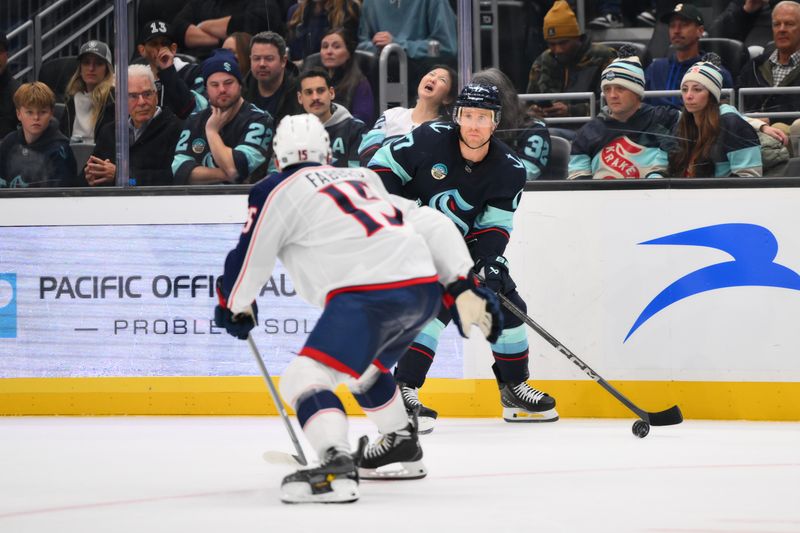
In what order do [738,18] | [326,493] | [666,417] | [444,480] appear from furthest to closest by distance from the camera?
[738,18]
[666,417]
[444,480]
[326,493]

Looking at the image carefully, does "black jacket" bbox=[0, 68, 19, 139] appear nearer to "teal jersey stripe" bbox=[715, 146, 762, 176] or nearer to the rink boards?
the rink boards

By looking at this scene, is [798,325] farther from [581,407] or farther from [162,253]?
[162,253]

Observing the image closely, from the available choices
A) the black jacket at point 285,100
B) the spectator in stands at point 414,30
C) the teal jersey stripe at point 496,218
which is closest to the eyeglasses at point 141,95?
the black jacket at point 285,100

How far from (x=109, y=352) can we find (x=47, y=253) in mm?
494

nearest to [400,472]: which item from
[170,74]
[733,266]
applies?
[733,266]

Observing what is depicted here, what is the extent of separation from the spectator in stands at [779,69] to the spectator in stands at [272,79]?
183cm

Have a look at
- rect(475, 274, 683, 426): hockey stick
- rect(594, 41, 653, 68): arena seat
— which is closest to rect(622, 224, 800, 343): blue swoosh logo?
rect(475, 274, 683, 426): hockey stick

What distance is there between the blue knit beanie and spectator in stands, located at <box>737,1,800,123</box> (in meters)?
2.08

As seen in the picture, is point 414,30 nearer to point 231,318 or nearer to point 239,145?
point 239,145

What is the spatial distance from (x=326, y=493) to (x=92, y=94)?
2.87 m

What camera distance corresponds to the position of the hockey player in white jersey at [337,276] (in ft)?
11.1

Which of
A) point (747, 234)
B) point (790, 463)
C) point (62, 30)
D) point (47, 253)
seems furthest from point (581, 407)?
point (62, 30)

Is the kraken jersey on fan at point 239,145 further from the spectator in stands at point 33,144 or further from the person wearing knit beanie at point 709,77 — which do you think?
the person wearing knit beanie at point 709,77

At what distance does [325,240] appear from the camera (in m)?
3.43
